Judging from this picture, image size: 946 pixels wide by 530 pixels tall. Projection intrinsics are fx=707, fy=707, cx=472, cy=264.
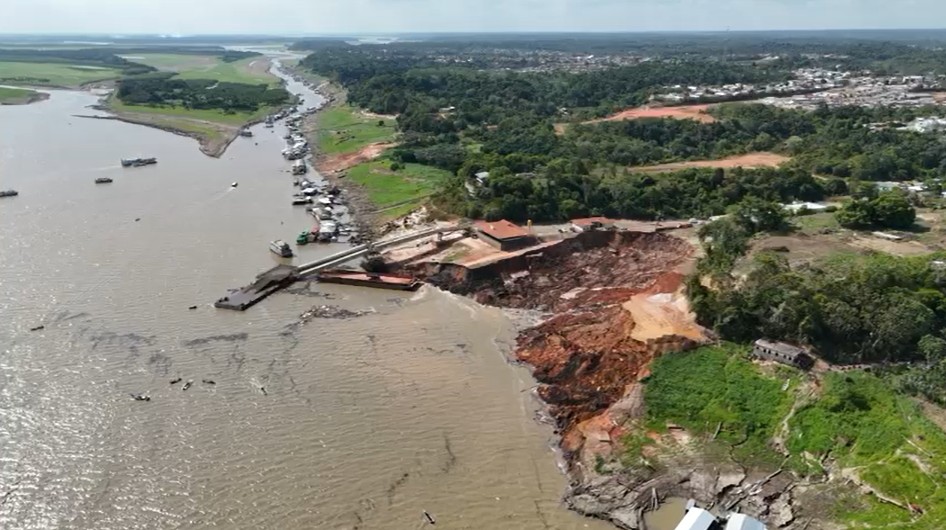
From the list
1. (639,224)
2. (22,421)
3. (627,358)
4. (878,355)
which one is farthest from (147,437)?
(639,224)

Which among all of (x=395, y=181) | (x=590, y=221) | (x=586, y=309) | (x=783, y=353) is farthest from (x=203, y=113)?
(x=783, y=353)

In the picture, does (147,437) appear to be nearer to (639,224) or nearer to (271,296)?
(271,296)

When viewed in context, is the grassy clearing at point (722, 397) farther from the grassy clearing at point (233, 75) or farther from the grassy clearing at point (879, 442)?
the grassy clearing at point (233, 75)

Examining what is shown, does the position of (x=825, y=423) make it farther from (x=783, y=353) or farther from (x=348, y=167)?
(x=348, y=167)

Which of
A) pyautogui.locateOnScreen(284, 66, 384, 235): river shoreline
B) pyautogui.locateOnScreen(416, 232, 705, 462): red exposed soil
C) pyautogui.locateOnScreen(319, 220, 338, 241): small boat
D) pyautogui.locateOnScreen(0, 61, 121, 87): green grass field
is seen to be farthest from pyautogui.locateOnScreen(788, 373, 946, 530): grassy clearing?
pyautogui.locateOnScreen(0, 61, 121, 87): green grass field

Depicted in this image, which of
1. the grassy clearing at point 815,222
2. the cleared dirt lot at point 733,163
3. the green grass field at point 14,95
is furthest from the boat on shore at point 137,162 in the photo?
the grassy clearing at point 815,222

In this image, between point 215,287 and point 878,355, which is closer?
point 878,355

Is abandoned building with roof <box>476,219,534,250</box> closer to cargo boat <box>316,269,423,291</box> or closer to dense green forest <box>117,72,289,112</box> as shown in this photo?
cargo boat <box>316,269,423,291</box>
